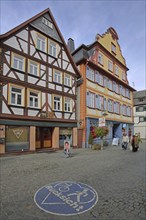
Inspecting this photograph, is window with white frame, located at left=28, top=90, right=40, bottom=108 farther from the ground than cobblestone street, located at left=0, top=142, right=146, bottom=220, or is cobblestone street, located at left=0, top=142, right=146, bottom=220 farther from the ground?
window with white frame, located at left=28, top=90, right=40, bottom=108

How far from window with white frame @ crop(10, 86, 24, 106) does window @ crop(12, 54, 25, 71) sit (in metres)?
1.83

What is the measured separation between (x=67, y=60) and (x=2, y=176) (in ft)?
48.4

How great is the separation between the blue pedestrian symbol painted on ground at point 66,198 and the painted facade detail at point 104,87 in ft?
44.5

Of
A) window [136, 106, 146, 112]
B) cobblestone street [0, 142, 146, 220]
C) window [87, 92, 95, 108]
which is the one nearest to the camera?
cobblestone street [0, 142, 146, 220]

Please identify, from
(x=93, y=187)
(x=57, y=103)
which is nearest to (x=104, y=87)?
(x=57, y=103)

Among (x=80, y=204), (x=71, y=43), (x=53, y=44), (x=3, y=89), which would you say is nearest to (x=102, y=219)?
(x=80, y=204)

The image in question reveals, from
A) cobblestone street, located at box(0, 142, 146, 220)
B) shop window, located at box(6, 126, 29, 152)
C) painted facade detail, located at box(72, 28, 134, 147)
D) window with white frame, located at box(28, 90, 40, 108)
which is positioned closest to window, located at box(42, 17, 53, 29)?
painted facade detail, located at box(72, 28, 134, 147)

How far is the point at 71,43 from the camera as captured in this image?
2466cm

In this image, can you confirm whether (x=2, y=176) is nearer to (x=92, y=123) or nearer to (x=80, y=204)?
(x=80, y=204)

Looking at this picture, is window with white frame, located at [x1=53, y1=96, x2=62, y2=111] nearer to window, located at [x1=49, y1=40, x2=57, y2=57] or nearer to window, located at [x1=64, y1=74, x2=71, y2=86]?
window, located at [x1=64, y1=74, x2=71, y2=86]

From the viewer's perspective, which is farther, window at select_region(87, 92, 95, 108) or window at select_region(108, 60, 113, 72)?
window at select_region(108, 60, 113, 72)

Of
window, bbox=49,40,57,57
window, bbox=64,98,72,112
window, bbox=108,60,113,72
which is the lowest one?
window, bbox=64,98,72,112

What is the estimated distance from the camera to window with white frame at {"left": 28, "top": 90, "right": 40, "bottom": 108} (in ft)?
48.8

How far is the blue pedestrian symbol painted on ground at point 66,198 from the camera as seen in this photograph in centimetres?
408
